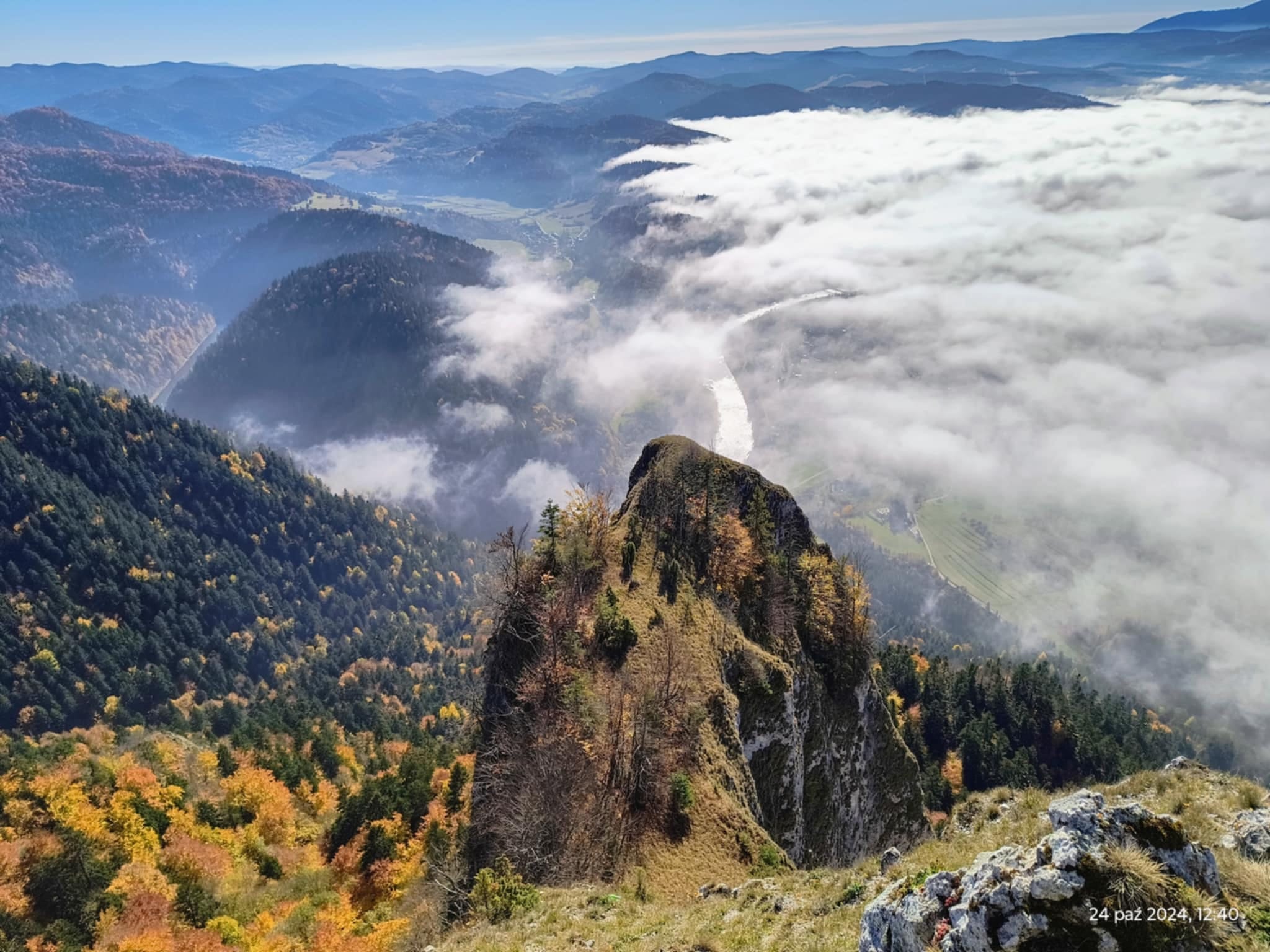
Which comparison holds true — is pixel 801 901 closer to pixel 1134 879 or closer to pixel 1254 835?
pixel 1254 835

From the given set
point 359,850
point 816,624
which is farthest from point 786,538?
point 359,850

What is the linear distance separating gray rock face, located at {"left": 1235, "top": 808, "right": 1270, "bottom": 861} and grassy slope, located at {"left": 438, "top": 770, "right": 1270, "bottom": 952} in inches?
28.3

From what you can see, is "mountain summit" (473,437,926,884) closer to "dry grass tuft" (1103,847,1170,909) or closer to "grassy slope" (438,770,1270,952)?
"grassy slope" (438,770,1270,952)

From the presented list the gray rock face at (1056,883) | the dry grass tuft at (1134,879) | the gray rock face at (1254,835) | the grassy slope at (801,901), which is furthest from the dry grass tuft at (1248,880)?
the gray rock face at (1254,835)

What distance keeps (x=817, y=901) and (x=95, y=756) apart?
117m

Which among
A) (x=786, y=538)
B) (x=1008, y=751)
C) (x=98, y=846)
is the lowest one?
(x=1008, y=751)

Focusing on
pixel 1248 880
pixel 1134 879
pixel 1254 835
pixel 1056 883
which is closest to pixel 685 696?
pixel 1254 835

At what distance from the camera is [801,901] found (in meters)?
32.6

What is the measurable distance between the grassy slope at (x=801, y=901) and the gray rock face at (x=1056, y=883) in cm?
399

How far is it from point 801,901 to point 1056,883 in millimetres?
17654

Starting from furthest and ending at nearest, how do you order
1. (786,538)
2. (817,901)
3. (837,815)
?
(786,538), (837,815), (817,901)

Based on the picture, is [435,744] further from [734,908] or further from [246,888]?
[734,908]

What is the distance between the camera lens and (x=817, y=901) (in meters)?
31.7

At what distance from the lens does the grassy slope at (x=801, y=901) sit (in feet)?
95.0
